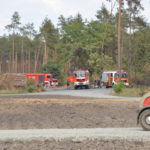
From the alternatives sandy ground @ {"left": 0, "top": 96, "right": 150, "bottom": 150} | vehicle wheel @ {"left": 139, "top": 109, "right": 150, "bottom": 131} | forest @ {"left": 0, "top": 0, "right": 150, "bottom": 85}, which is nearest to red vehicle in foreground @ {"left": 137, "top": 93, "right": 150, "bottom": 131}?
vehicle wheel @ {"left": 139, "top": 109, "right": 150, "bottom": 131}

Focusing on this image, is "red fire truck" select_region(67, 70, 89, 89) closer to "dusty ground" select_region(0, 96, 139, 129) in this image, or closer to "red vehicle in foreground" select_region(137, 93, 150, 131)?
"dusty ground" select_region(0, 96, 139, 129)

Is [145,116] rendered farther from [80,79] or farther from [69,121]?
[80,79]

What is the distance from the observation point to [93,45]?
9044 centimetres

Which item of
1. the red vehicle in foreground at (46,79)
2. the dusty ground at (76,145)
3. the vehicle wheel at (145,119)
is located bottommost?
the dusty ground at (76,145)

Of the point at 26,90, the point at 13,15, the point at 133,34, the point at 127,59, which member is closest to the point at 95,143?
the point at 26,90

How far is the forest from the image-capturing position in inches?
2721

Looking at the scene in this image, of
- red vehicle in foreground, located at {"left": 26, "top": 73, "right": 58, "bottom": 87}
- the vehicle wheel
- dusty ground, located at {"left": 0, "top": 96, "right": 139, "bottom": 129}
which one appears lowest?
dusty ground, located at {"left": 0, "top": 96, "right": 139, "bottom": 129}

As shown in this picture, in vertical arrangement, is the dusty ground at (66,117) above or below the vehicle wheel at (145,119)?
below

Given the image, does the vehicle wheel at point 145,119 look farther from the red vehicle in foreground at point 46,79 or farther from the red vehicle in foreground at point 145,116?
the red vehicle in foreground at point 46,79

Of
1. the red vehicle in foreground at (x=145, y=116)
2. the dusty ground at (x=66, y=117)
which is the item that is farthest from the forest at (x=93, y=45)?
the red vehicle in foreground at (x=145, y=116)

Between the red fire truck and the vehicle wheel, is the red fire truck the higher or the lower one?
the higher one

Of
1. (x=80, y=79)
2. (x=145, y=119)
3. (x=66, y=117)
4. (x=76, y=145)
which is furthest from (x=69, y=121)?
(x=80, y=79)

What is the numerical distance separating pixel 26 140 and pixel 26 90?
4858 cm

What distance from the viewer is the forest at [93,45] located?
69125 mm
